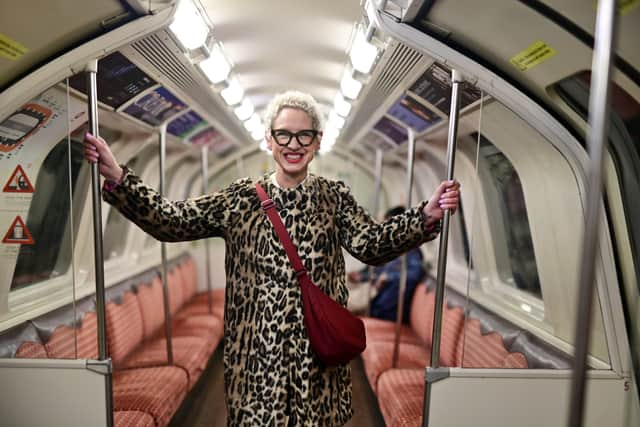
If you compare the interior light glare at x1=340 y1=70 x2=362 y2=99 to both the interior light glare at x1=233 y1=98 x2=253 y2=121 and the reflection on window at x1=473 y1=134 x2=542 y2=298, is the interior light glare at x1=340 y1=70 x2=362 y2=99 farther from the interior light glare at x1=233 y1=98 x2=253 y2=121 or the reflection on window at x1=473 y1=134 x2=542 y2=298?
the interior light glare at x1=233 y1=98 x2=253 y2=121

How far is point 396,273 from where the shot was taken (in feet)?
19.1

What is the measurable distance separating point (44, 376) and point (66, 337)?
0.45m

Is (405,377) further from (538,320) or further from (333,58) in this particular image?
(333,58)

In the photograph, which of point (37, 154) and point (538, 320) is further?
point (538, 320)

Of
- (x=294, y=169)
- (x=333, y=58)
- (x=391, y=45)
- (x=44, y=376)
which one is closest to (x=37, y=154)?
(x=44, y=376)

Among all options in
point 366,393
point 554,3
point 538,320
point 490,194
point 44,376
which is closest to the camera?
point 554,3

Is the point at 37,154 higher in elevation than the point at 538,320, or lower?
higher

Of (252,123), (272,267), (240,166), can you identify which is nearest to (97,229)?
(272,267)

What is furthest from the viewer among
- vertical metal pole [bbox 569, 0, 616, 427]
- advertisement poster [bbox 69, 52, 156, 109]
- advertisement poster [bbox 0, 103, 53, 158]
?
advertisement poster [bbox 69, 52, 156, 109]

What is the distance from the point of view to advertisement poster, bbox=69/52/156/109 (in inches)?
101

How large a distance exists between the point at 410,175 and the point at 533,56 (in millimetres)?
1528

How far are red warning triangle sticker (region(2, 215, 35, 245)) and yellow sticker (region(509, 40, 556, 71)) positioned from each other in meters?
2.53

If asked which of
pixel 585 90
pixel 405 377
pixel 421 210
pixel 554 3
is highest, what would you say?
pixel 554 3

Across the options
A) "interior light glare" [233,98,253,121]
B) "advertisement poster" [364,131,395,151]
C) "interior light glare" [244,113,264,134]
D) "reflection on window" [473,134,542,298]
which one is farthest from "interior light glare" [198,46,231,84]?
"advertisement poster" [364,131,395,151]
